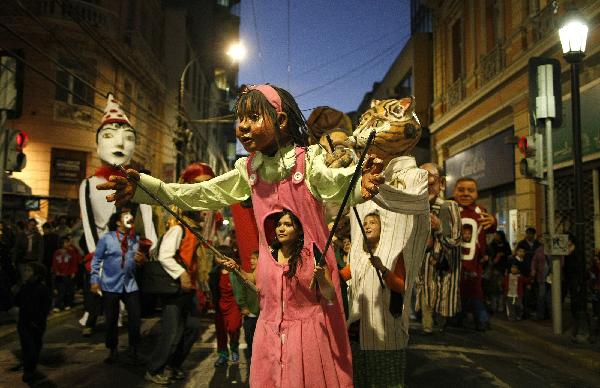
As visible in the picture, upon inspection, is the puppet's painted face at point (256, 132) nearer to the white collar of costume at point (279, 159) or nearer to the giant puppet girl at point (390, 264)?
the white collar of costume at point (279, 159)

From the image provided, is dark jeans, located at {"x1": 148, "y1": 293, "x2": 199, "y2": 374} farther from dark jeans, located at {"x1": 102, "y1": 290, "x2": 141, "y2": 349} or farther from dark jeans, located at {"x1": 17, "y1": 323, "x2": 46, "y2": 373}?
dark jeans, located at {"x1": 17, "y1": 323, "x2": 46, "y2": 373}

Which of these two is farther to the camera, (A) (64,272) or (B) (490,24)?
(B) (490,24)

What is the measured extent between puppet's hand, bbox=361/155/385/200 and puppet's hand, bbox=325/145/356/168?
17.4 inches

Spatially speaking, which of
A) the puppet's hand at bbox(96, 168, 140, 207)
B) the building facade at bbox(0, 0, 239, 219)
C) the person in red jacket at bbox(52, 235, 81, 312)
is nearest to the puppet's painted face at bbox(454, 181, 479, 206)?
the puppet's hand at bbox(96, 168, 140, 207)

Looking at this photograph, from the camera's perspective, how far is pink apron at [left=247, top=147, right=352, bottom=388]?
7.21 ft

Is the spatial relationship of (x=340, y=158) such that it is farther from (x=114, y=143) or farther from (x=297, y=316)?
(x=114, y=143)

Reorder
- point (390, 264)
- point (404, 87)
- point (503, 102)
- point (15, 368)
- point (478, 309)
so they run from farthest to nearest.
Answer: point (404, 87) → point (503, 102) → point (478, 309) → point (15, 368) → point (390, 264)

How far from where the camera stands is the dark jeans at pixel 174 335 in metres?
5.09

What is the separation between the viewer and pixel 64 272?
9375 mm

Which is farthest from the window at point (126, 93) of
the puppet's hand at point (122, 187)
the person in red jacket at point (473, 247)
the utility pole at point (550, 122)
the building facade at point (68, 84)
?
the puppet's hand at point (122, 187)

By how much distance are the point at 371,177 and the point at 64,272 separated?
28.6 ft

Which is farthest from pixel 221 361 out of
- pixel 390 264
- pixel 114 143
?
pixel 390 264

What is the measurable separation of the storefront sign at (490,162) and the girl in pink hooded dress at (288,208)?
1269 cm

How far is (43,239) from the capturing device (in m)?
9.76
